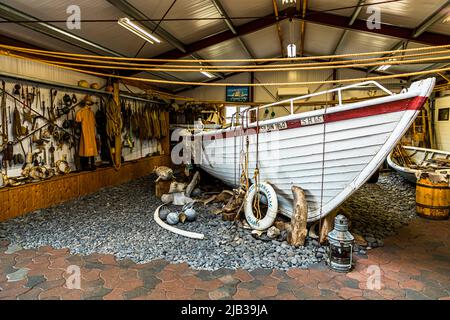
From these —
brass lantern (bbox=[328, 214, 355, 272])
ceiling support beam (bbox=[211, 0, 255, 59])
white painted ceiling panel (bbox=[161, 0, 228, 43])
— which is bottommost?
brass lantern (bbox=[328, 214, 355, 272])

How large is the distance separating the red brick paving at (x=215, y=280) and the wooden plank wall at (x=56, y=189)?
139 cm

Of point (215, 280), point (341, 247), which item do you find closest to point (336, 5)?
point (341, 247)

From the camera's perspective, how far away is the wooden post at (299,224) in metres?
3.56

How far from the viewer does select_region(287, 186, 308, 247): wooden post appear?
11.7 feet

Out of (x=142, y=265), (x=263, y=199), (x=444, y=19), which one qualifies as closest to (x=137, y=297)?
(x=142, y=265)

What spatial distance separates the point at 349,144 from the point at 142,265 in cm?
274

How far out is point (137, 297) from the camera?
244 centimetres

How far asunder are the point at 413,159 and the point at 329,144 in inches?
247

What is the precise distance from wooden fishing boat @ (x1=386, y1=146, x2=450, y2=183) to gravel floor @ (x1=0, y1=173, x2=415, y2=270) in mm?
1230

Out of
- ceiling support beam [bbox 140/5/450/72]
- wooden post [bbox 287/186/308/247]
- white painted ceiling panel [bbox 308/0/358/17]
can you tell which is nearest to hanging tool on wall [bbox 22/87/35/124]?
ceiling support beam [bbox 140/5/450/72]

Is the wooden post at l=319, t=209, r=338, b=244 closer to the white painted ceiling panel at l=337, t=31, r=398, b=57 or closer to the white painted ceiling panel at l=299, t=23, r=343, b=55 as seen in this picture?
the white painted ceiling panel at l=337, t=31, r=398, b=57

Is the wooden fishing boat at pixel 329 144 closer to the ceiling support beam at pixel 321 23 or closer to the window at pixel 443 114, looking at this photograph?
the ceiling support beam at pixel 321 23

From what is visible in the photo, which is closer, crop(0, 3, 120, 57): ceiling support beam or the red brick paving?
the red brick paving

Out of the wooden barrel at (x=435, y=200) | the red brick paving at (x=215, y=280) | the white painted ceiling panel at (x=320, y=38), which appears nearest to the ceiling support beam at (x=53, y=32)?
the red brick paving at (x=215, y=280)
